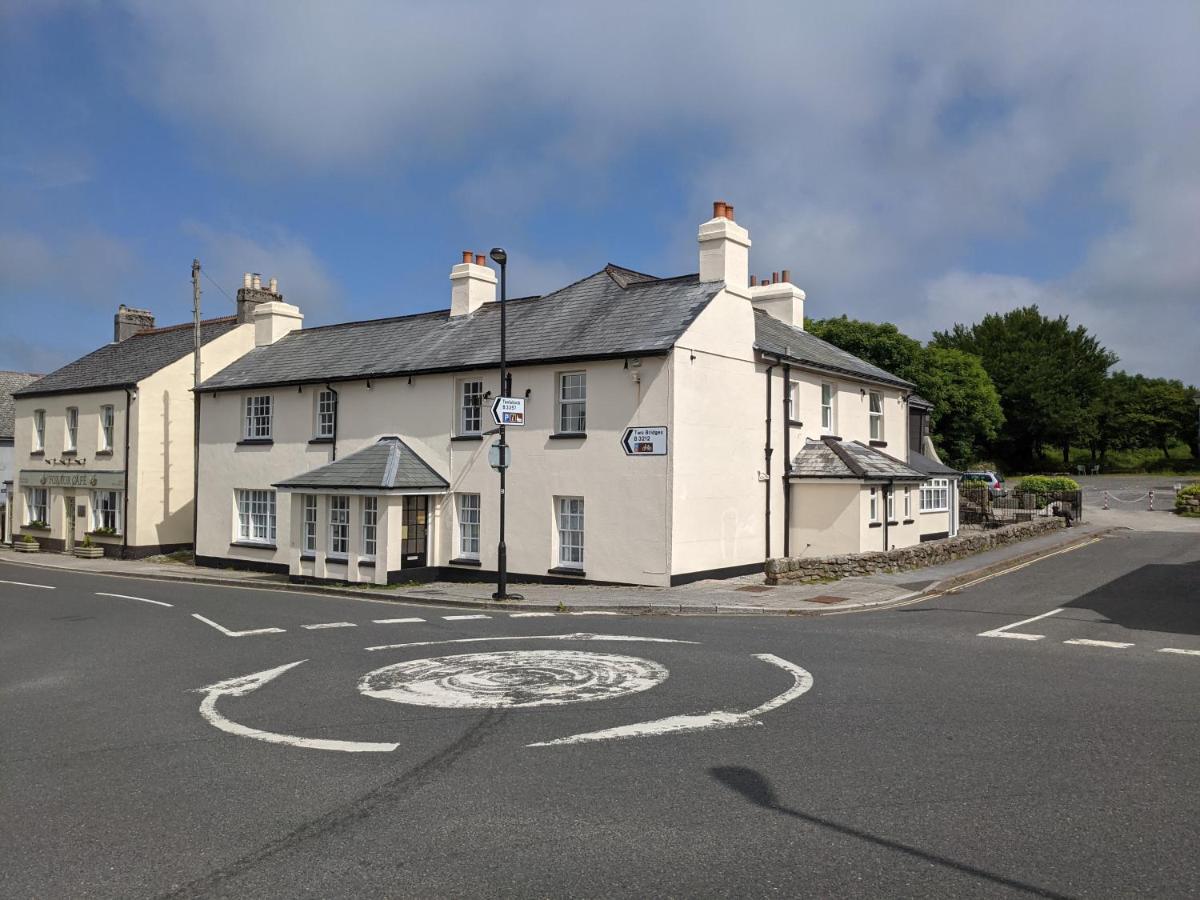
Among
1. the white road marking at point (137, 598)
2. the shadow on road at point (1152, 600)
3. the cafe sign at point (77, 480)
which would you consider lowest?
the white road marking at point (137, 598)

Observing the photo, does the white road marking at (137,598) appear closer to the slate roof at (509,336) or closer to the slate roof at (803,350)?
the slate roof at (509,336)

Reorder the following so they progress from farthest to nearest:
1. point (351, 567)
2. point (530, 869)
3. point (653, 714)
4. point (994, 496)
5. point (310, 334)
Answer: point (994, 496) < point (310, 334) < point (351, 567) < point (653, 714) < point (530, 869)

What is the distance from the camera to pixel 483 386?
23312 millimetres

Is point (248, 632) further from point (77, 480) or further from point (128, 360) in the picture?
point (128, 360)

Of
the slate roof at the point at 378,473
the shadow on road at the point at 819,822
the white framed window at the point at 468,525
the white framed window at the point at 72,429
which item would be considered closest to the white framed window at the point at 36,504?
the white framed window at the point at 72,429

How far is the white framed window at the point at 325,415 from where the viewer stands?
87.0 ft

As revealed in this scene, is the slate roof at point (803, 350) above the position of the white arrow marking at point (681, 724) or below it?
above

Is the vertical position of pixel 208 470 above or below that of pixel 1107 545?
above

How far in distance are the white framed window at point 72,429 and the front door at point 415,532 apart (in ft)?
65.4

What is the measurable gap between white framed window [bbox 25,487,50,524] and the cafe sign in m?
0.34

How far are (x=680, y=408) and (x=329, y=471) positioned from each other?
9.66 meters

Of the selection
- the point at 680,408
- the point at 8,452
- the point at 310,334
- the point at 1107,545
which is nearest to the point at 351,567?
the point at 680,408

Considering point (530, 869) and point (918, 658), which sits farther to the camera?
point (918, 658)

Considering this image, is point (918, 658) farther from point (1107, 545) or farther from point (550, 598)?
point (1107, 545)
